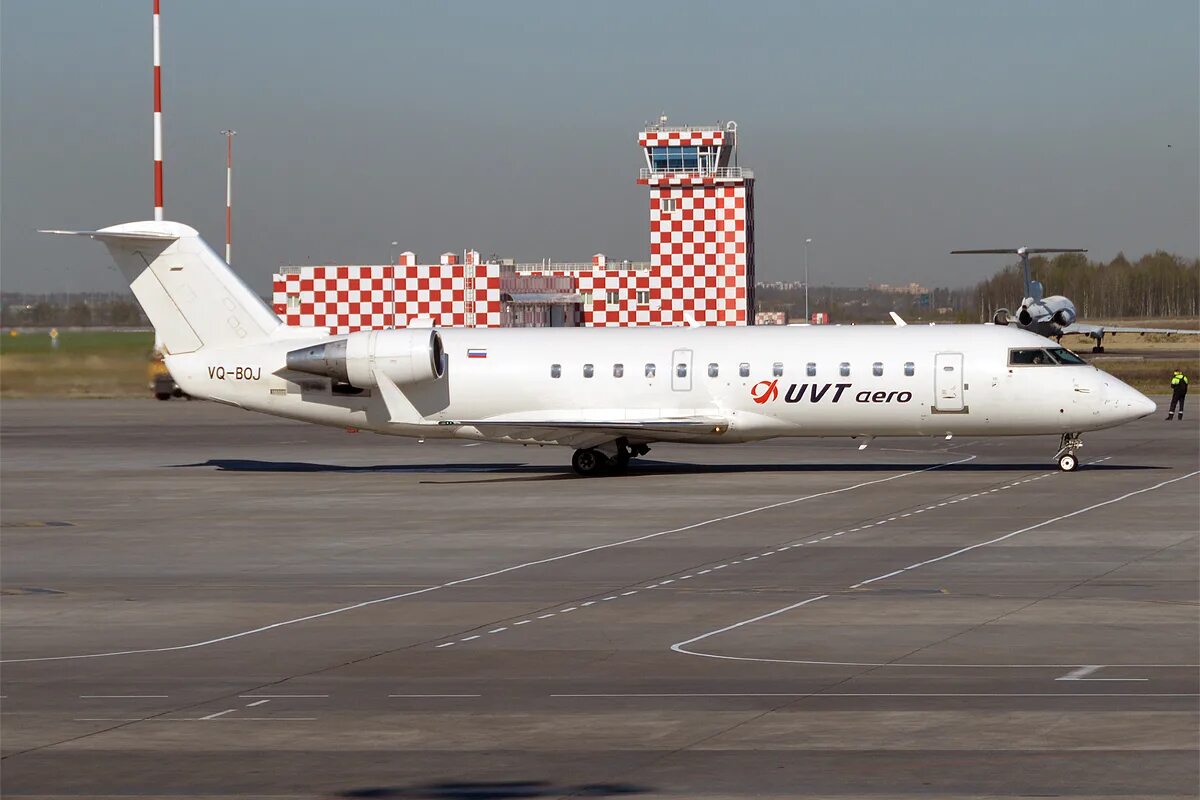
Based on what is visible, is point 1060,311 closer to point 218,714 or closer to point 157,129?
point 157,129

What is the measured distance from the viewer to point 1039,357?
33.9m

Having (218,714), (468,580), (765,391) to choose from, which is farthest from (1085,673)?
(765,391)

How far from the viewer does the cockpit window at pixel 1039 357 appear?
111ft

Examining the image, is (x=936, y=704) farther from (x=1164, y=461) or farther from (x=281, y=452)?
(x=281, y=452)

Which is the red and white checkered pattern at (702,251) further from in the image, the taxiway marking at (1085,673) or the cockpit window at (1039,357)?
the taxiway marking at (1085,673)

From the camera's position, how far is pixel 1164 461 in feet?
121

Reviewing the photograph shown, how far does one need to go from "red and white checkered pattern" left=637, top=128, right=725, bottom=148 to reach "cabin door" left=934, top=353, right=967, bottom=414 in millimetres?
A: 48524

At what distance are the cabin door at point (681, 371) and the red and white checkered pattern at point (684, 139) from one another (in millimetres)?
47381

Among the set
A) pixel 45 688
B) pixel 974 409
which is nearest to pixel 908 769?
pixel 45 688

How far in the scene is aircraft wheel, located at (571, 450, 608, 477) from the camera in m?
36.1

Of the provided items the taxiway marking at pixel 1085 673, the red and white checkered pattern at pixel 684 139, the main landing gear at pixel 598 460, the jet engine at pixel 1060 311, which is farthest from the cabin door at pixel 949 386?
the red and white checkered pattern at pixel 684 139

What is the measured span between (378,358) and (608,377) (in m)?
5.23

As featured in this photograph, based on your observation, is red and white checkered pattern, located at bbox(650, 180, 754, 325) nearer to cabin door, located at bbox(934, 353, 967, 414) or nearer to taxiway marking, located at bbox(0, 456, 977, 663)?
cabin door, located at bbox(934, 353, 967, 414)

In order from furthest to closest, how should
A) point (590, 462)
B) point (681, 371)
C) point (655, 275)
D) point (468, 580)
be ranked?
point (655, 275) < point (590, 462) < point (681, 371) < point (468, 580)
